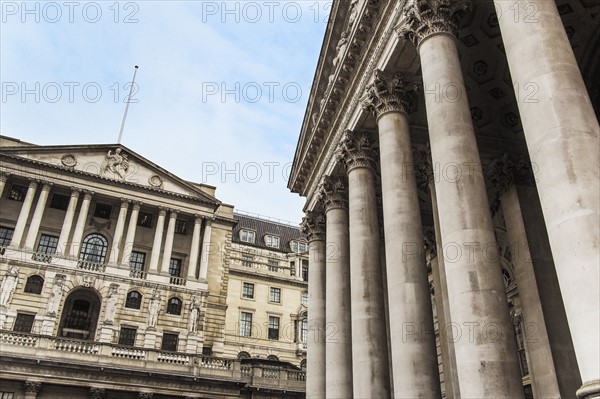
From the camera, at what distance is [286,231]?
77.2 m

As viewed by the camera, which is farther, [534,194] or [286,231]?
[286,231]

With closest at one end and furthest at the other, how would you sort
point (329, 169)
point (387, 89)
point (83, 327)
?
point (387, 89) → point (329, 169) → point (83, 327)

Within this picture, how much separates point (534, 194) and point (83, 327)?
39602 mm

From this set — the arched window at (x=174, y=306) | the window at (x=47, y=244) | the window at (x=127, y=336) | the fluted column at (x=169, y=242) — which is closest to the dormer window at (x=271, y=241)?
the fluted column at (x=169, y=242)

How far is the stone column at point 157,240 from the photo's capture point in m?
47.6

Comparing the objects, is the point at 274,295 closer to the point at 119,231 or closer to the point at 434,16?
the point at 119,231

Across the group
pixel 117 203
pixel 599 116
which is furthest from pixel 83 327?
pixel 599 116

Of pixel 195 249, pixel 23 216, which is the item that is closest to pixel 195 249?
pixel 195 249

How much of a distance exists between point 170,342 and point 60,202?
17.8 meters

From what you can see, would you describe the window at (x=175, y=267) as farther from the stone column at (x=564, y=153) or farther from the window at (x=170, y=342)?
the stone column at (x=564, y=153)

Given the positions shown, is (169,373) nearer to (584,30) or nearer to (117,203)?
(117,203)

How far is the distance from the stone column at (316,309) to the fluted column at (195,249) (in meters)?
24.7

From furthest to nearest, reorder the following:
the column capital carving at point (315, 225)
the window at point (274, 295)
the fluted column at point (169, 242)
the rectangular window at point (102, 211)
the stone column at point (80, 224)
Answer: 1. the window at point (274, 295)
2. the rectangular window at point (102, 211)
3. the fluted column at point (169, 242)
4. the stone column at point (80, 224)
5. the column capital carving at point (315, 225)

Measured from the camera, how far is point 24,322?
4106 centimetres
